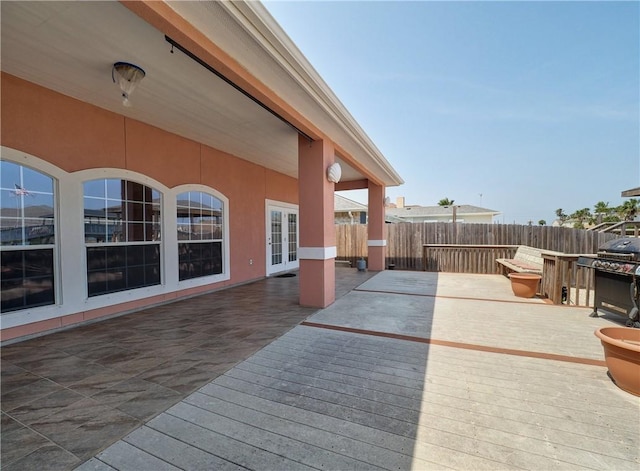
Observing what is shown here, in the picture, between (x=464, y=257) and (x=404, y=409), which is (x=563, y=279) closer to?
(x=464, y=257)

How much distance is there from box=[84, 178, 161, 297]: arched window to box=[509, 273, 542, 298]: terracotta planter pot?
264 inches

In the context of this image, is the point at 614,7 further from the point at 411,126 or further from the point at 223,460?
the point at 223,460

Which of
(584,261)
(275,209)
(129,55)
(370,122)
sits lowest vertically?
(584,261)

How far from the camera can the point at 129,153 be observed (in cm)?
436

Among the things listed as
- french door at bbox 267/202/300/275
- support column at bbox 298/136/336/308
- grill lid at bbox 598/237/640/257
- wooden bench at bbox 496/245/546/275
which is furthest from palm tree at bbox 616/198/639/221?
support column at bbox 298/136/336/308

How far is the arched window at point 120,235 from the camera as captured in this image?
3.97m

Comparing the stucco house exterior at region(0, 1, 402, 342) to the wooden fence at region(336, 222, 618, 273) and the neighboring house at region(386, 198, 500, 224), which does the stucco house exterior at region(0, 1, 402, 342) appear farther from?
the neighboring house at region(386, 198, 500, 224)

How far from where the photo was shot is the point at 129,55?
9.05 ft

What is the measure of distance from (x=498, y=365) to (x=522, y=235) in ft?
26.9

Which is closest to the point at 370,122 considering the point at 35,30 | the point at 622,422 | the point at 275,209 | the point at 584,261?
the point at 275,209

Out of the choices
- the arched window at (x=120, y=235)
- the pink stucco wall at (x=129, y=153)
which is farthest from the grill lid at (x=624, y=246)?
the arched window at (x=120, y=235)

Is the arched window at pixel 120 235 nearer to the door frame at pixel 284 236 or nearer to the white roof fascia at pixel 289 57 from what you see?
the white roof fascia at pixel 289 57

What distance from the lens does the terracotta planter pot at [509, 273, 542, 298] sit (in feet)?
16.6

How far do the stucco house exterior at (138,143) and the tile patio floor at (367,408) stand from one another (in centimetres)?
131
